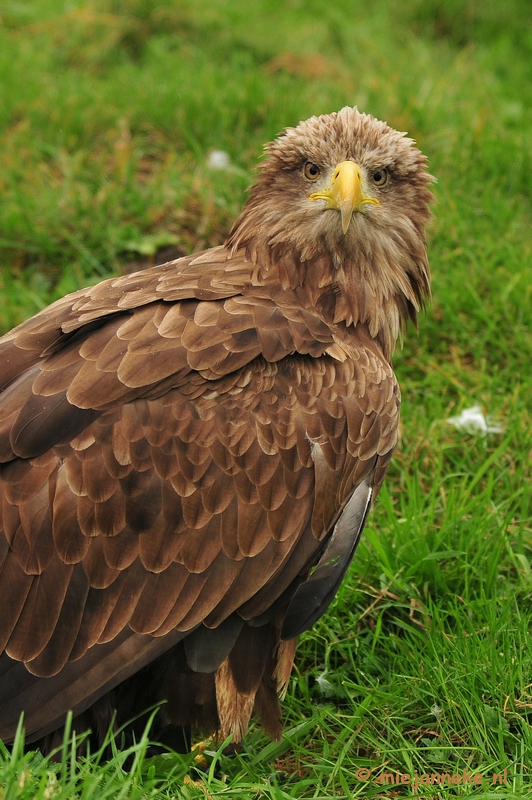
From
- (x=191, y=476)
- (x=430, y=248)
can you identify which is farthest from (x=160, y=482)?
(x=430, y=248)

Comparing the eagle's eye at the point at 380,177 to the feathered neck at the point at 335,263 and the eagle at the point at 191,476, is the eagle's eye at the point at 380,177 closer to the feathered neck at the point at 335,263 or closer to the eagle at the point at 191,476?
the eagle at the point at 191,476

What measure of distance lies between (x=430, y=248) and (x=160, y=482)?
3.02 metres

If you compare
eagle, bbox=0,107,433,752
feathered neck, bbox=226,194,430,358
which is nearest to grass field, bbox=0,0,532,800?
eagle, bbox=0,107,433,752

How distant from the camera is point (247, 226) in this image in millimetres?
4098

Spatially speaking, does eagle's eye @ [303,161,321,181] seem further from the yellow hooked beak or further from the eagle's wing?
the eagle's wing

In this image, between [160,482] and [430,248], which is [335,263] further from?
[430,248]

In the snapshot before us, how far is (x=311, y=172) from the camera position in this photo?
3953mm

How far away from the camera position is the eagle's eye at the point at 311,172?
393 cm

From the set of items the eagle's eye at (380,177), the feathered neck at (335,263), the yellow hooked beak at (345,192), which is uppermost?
the yellow hooked beak at (345,192)

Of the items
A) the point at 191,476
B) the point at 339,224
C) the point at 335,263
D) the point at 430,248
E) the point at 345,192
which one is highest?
the point at 345,192

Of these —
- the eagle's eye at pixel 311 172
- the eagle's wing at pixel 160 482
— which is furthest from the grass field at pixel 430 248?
the eagle's eye at pixel 311 172

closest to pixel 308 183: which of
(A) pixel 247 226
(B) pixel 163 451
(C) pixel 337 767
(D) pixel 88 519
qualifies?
(A) pixel 247 226

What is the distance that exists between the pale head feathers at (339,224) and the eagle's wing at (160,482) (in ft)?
1.20

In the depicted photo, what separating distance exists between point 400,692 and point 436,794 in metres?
0.52
